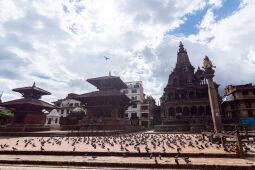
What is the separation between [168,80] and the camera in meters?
40.5

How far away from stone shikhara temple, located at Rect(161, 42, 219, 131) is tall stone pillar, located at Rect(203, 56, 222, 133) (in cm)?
1275

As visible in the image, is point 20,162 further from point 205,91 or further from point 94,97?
point 205,91

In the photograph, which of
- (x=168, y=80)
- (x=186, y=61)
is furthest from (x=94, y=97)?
(x=186, y=61)

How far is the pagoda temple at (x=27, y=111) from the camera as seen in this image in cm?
2331

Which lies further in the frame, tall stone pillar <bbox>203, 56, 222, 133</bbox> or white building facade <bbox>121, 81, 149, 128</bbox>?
white building facade <bbox>121, 81, 149, 128</bbox>

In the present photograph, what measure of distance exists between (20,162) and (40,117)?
2484 cm

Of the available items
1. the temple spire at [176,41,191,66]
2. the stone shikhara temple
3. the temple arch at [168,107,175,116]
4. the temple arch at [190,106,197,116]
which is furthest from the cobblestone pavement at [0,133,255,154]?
the temple spire at [176,41,191,66]

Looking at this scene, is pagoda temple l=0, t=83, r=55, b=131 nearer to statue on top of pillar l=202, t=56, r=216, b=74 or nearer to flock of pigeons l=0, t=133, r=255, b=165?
flock of pigeons l=0, t=133, r=255, b=165

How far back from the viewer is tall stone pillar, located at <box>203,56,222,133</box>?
54.0ft

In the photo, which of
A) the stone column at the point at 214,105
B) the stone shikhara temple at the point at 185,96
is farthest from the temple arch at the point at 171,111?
the stone column at the point at 214,105

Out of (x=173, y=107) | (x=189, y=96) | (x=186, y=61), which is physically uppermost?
(x=186, y=61)

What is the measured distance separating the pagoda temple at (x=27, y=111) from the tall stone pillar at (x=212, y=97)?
86.1 ft

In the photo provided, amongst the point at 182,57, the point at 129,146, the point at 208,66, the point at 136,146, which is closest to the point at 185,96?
the point at 182,57

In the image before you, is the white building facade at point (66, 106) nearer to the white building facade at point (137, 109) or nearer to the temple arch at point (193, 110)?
the white building facade at point (137, 109)
